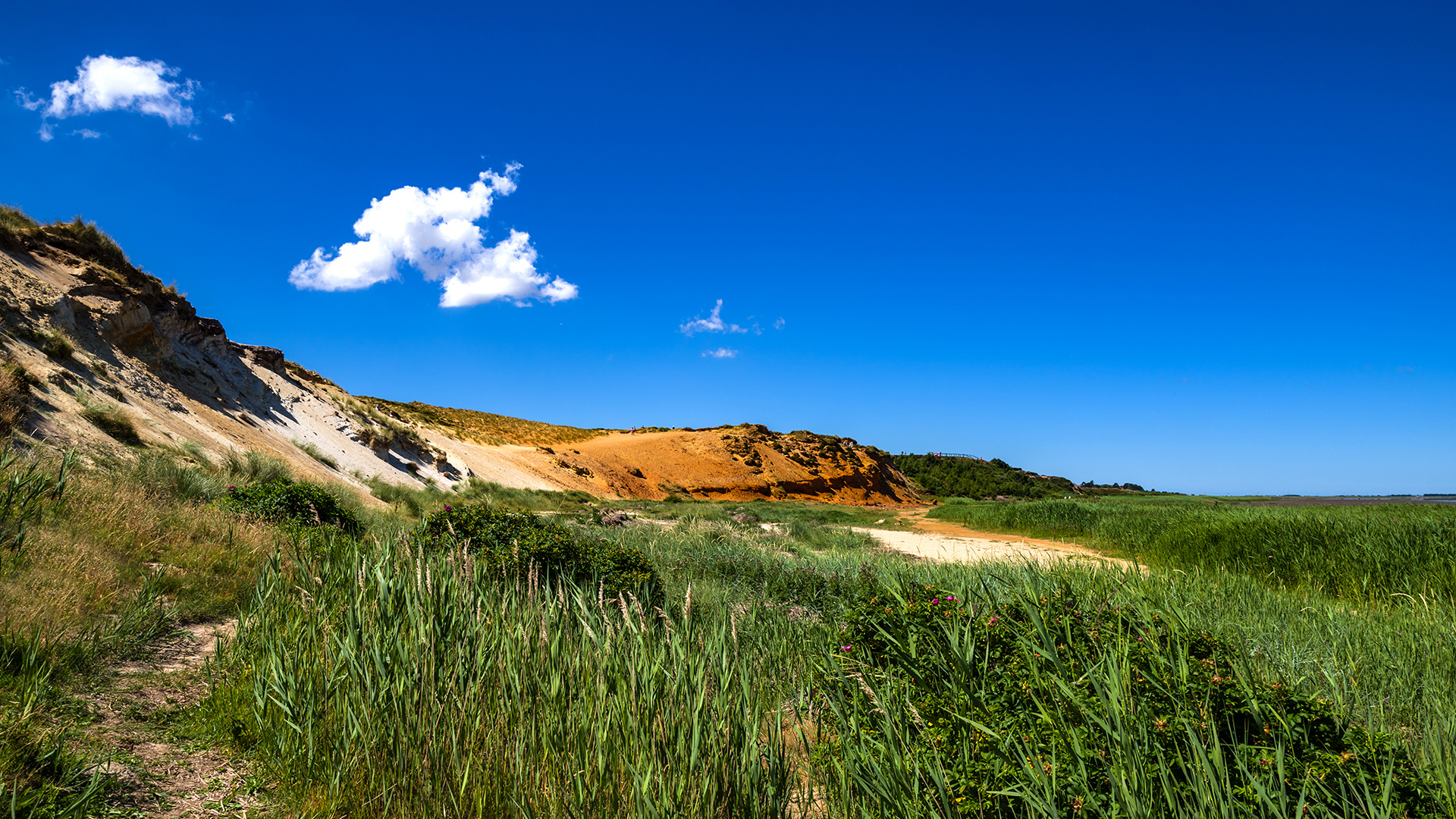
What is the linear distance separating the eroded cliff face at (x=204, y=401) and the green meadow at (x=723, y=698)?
8.45m

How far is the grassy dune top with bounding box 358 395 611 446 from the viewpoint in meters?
41.0

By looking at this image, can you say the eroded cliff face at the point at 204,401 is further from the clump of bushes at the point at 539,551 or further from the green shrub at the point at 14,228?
the clump of bushes at the point at 539,551

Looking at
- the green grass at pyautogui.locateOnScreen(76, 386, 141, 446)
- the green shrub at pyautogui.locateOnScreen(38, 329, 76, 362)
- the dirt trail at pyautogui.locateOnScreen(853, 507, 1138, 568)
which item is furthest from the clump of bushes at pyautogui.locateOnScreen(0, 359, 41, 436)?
the dirt trail at pyautogui.locateOnScreen(853, 507, 1138, 568)

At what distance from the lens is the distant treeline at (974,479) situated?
5728 centimetres

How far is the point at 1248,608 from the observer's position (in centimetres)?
531

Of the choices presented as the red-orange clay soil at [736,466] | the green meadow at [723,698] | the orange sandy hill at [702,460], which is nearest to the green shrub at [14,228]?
the green meadow at [723,698]

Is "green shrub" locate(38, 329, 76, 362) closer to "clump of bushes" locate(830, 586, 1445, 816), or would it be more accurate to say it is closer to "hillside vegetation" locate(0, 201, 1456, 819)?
"hillside vegetation" locate(0, 201, 1456, 819)

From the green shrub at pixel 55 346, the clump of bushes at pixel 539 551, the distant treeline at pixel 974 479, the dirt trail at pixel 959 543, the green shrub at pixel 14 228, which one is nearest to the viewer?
the clump of bushes at pixel 539 551

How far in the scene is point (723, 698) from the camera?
8.41 feet

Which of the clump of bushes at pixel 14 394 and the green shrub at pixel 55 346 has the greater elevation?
the green shrub at pixel 55 346

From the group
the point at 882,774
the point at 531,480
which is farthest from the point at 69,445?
the point at 531,480

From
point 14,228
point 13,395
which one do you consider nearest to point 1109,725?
point 13,395

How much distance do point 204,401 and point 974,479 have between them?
60.0 metres

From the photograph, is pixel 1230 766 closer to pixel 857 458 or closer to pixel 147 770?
pixel 147 770
